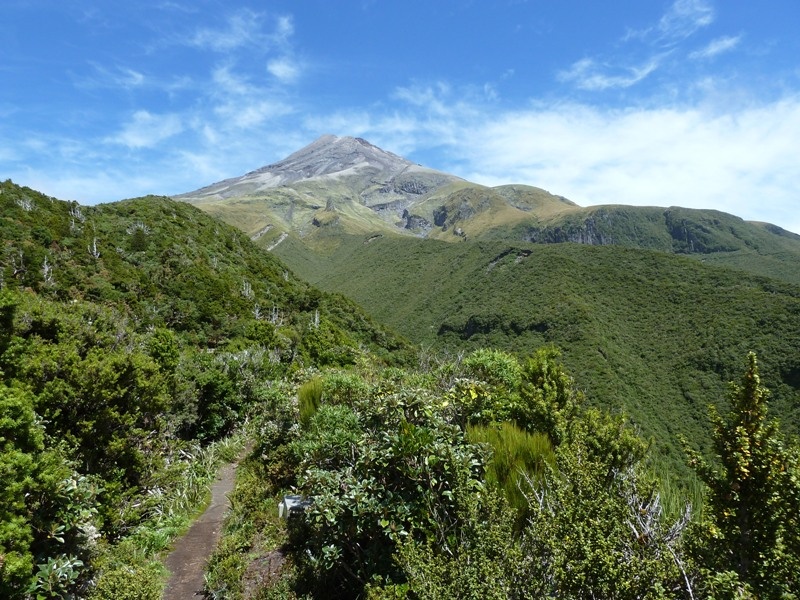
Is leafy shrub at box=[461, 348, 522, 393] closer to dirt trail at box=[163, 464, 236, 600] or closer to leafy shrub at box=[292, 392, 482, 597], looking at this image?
leafy shrub at box=[292, 392, 482, 597]

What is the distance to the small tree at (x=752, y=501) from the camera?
1924 millimetres

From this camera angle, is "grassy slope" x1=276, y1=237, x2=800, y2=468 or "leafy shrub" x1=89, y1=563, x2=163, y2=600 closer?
"leafy shrub" x1=89, y1=563, x2=163, y2=600

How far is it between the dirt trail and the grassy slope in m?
32.7

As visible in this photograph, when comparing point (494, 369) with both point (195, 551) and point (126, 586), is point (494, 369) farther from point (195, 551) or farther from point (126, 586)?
point (126, 586)

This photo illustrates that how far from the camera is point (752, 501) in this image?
6.89ft

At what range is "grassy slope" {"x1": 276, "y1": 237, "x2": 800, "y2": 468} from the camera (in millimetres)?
54719

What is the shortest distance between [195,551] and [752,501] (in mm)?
6554

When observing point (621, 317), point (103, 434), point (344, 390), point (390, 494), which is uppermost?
point (344, 390)

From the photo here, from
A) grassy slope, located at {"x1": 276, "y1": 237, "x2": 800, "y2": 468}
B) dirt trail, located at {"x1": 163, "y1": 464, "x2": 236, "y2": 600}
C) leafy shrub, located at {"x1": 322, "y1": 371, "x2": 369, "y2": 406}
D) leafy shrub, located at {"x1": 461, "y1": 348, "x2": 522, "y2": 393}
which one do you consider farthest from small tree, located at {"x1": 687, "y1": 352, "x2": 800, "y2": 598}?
grassy slope, located at {"x1": 276, "y1": 237, "x2": 800, "y2": 468}

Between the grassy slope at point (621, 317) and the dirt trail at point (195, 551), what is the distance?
3273cm

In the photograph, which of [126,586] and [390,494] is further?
[126,586]

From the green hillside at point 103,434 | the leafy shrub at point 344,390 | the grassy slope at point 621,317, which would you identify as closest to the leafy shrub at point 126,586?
the green hillside at point 103,434

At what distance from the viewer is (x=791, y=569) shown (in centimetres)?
188

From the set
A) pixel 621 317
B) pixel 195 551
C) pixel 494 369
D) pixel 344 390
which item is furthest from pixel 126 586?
pixel 621 317
